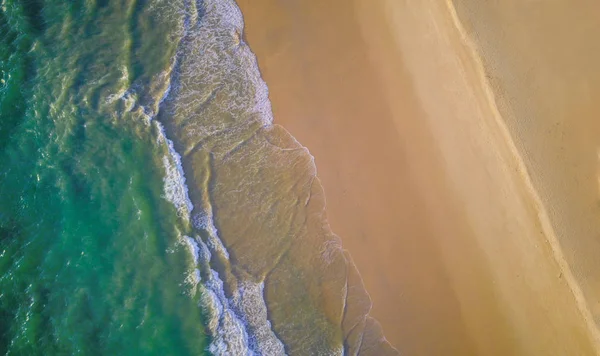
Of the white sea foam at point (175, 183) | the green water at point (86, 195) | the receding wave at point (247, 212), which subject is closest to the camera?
the receding wave at point (247, 212)

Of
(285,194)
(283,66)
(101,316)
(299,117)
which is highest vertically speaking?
(283,66)

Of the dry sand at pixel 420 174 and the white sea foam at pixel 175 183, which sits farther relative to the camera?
the white sea foam at pixel 175 183

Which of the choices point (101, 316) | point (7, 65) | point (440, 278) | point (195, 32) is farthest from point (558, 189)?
point (7, 65)

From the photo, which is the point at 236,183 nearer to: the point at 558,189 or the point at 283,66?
the point at 283,66

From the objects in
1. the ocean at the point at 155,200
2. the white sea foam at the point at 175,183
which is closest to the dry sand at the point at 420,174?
the ocean at the point at 155,200

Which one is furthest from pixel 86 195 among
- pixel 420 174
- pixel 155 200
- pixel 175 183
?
pixel 420 174

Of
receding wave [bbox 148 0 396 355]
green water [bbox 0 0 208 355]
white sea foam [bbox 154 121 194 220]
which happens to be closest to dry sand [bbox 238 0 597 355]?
receding wave [bbox 148 0 396 355]

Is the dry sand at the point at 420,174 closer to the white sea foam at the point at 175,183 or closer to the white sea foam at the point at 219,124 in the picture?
the white sea foam at the point at 219,124
